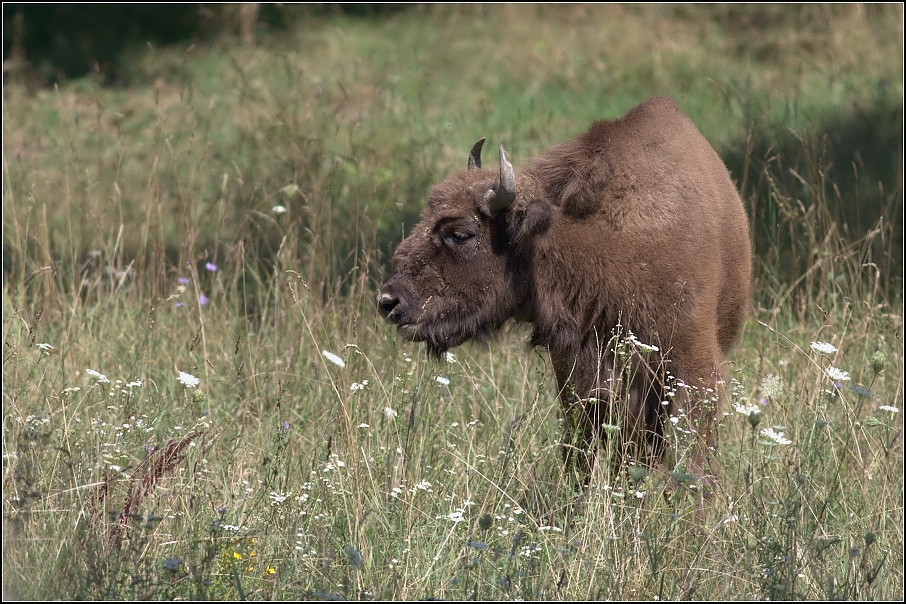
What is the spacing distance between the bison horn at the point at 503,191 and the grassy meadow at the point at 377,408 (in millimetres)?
796

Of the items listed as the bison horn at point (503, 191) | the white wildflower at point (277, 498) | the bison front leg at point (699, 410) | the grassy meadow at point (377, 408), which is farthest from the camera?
the bison horn at point (503, 191)

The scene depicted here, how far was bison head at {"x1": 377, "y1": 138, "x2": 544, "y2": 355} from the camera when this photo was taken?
14.5 ft

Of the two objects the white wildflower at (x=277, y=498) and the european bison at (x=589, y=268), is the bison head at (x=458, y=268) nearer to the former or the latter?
the european bison at (x=589, y=268)

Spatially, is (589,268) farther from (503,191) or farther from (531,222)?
(503,191)

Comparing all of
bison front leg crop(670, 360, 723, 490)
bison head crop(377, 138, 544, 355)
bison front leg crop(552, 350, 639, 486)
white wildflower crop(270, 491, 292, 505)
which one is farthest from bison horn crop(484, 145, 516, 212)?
white wildflower crop(270, 491, 292, 505)

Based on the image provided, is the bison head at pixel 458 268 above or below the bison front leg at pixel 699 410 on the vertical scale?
above

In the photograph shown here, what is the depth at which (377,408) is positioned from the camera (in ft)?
14.3

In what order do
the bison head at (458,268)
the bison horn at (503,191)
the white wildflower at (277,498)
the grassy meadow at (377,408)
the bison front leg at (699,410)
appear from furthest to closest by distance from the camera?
the bison head at (458,268), the bison horn at (503,191), the bison front leg at (699,410), the white wildflower at (277,498), the grassy meadow at (377,408)

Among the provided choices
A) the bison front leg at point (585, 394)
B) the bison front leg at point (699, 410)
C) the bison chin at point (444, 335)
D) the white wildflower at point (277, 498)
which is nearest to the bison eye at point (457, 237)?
the bison chin at point (444, 335)

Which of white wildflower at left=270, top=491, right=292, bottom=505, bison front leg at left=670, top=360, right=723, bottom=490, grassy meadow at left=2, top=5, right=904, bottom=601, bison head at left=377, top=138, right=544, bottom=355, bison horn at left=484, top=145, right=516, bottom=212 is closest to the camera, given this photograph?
grassy meadow at left=2, top=5, right=904, bottom=601

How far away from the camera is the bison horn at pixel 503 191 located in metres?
4.25

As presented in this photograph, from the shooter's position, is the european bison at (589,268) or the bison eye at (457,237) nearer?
the european bison at (589,268)

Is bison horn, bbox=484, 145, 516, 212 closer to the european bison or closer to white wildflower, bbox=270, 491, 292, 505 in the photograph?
the european bison

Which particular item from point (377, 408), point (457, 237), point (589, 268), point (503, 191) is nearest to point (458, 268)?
point (457, 237)
